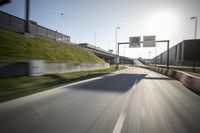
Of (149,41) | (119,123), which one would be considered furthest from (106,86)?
(149,41)

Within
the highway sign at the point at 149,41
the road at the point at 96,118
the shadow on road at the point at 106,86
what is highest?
the highway sign at the point at 149,41

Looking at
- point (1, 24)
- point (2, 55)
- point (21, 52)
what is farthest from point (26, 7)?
point (2, 55)

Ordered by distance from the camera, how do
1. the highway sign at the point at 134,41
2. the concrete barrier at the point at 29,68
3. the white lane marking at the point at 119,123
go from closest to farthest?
the white lane marking at the point at 119,123
the concrete barrier at the point at 29,68
the highway sign at the point at 134,41

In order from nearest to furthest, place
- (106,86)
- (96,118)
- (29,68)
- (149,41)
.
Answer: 1. (96,118)
2. (106,86)
3. (29,68)
4. (149,41)

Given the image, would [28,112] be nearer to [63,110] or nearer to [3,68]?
[63,110]

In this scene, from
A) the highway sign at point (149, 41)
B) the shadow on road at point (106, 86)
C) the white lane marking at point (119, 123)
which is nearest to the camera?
the white lane marking at point (119, 123)

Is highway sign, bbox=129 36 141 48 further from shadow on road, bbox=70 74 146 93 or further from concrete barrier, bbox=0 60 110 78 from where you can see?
shadow on road, bbox=70 74 146 93

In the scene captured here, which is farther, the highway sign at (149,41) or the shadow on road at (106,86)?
the highway sign at (149,41)

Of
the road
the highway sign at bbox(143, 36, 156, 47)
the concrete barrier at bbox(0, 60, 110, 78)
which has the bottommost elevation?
the road

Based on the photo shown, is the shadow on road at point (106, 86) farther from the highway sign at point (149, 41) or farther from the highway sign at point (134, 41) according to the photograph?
the highway sign at point (134, 41)

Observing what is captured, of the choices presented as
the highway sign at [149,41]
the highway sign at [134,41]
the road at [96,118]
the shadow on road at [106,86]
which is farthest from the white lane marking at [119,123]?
the highway sign at [134,41]

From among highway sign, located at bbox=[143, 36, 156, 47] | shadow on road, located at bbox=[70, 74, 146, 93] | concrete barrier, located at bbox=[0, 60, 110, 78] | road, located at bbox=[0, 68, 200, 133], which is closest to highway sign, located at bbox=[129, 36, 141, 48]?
highway sign, located at bbox=[143, 36, 156, 47]

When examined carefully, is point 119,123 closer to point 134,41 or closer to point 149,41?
point 149,41

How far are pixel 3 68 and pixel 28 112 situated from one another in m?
8.33
